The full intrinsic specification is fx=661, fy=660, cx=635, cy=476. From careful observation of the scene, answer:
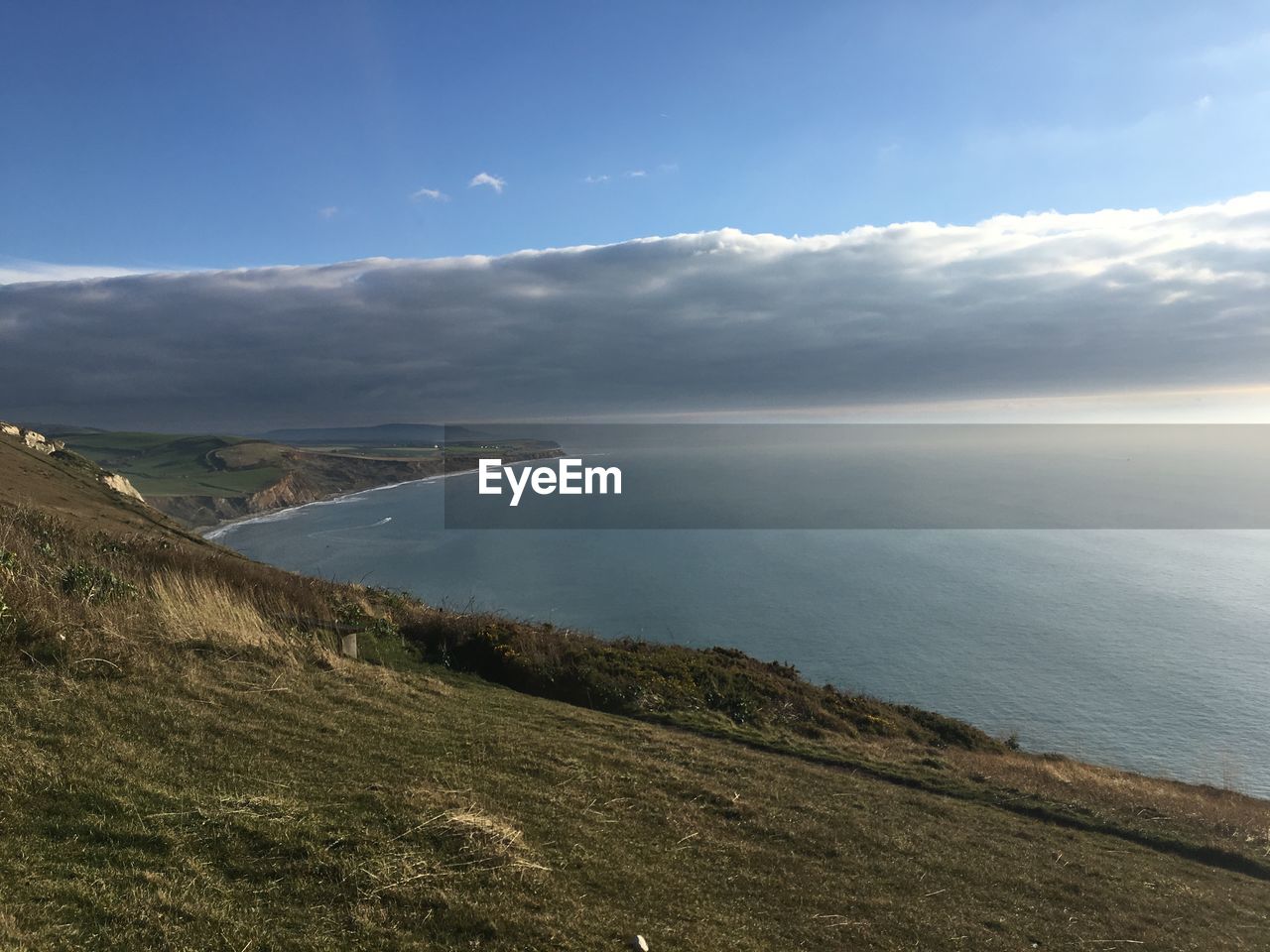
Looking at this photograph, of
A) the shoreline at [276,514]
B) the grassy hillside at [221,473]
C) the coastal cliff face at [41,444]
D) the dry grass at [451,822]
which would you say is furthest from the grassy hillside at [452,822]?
the grassy hillside at [221,473]

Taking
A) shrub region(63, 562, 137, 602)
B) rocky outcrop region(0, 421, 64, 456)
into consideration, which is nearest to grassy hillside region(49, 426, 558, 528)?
rocky outcrop region(0, 421, 64, 456)

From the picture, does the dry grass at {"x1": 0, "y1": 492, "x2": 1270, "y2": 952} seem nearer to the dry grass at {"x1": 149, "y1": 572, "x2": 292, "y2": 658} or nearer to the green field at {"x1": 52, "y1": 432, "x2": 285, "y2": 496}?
the dry grass at {"x1": 149, "y1": 572, "x2": 292, "y2": 658}

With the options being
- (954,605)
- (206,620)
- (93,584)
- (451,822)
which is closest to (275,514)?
(954,605)

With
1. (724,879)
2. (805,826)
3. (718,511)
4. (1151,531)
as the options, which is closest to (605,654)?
(805,826)

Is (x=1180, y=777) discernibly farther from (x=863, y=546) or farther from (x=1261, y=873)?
(x=863, y=546)

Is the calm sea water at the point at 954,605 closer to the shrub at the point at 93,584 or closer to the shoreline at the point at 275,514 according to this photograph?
the shoreline at the point at 275,514
